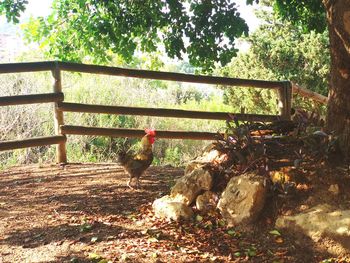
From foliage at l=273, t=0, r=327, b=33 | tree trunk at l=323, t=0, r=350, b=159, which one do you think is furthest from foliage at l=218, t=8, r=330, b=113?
tree trunk at l=323, t=0, r=350, b=159

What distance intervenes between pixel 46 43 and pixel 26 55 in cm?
Answer: 1163

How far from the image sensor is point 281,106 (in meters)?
6.95

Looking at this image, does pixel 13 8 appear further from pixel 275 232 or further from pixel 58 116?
pixel 275 232

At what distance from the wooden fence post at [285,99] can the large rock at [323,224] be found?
11.9 feet

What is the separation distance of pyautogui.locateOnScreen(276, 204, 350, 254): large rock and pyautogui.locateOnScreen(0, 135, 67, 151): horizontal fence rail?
369 cm

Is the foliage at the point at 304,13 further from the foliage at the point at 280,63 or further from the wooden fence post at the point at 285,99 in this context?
the foliage at the point at 280,63

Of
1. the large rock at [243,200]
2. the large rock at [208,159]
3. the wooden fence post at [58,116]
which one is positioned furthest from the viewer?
the wooden fence post at [58,116]

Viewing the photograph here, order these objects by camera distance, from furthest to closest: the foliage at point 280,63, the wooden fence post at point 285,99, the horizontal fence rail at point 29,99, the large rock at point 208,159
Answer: the foliage at point 280,63
the wooden fence post at point 285,99
the horizontal fence rail at point 29,99
the large rock at point 208,159

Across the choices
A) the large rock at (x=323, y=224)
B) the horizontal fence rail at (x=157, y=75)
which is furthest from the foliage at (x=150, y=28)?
the large rock at (x=323, y=224)

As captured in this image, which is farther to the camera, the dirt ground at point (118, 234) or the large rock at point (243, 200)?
the large rock at point (243, 200)

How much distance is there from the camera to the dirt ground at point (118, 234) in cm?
329

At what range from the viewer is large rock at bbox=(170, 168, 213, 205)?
13.5ft

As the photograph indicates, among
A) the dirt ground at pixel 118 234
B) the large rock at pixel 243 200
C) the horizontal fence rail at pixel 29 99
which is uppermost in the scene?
the horizontal fence rail at pixel 29 99

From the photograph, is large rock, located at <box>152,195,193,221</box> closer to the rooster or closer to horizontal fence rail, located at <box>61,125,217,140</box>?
the rooster
